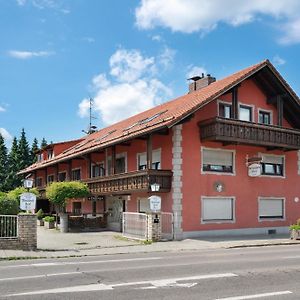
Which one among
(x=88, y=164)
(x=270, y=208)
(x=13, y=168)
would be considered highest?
(x=13, y=168)

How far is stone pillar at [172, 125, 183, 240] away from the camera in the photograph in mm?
22766

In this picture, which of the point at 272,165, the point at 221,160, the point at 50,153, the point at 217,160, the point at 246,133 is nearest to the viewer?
the point at 246,133

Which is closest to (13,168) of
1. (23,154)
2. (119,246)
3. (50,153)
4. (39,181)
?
(23,154)

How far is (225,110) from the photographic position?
25625 mm

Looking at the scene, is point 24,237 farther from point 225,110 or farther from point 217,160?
point 225,110

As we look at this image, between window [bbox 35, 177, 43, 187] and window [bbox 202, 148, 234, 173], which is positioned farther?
window [bbox 35, 177, 43, 187]

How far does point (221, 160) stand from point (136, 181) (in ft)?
15.8

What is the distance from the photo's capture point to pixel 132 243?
20031 millimetres

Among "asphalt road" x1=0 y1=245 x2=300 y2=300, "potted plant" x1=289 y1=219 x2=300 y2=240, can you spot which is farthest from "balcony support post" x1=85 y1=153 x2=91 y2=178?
"asphalt road" x1=0 y1=245 x2=300 y2=300

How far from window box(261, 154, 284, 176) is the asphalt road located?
1313 centimetres

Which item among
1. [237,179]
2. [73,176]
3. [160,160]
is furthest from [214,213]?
[73,176]

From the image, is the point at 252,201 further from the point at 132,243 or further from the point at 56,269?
the point at 56,269

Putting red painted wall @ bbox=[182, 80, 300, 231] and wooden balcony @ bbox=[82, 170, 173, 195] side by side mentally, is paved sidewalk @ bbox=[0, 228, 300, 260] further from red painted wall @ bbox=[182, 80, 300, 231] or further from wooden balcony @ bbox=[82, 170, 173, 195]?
wooden balcony @ bbox=[82, 170, 173, 195]

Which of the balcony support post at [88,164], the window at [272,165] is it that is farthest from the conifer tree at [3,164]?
the window at [272,165]
